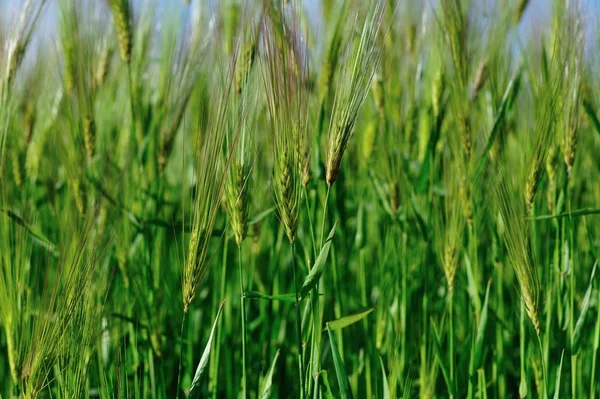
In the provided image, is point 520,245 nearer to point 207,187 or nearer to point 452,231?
point 452,231

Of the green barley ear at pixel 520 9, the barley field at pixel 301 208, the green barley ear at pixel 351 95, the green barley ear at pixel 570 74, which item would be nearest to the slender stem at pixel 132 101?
the barley field at pixel 301 208

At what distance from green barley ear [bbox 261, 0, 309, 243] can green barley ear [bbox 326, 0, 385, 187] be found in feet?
0.11

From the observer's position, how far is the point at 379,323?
1.11 metres

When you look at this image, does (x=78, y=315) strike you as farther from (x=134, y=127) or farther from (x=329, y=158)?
(x=134, y=127)

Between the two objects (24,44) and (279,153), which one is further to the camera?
(24,44)

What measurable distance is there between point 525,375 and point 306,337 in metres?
0.31

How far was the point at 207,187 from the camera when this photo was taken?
2.43ft

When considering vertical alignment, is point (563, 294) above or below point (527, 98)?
below

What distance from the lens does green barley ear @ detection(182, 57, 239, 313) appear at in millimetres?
714

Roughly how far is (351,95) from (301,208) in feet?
1.52

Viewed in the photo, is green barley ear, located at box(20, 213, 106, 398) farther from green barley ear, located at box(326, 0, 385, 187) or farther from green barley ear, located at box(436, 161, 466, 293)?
green barley ear, located at box(436, 161, 466, 293)

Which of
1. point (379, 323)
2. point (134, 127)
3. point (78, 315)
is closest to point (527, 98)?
point (379, 323)

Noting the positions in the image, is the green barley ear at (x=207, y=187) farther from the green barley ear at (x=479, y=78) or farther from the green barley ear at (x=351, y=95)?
the green barley ear at (x=479, y=78)

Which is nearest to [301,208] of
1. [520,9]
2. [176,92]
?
[176,92]
